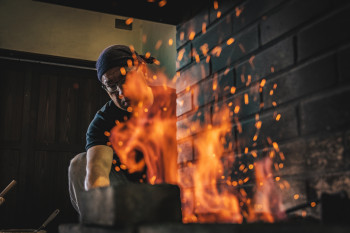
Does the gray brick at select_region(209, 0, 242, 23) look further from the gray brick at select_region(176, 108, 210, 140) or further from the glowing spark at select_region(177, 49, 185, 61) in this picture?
the gray brick at select_region(176, 108, 210, 140)

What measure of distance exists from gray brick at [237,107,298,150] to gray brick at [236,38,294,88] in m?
0.15

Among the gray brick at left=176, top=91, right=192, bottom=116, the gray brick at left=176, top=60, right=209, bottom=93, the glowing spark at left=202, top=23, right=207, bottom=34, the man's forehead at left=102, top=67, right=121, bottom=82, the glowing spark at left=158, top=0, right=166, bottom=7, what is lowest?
the gray brick at left=176, top=91, right=192, bottom=116

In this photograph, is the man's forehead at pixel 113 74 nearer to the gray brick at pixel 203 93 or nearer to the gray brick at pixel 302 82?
the gray brick at pixel 203 93

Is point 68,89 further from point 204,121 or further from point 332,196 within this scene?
point 332,196

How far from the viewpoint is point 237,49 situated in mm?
1560

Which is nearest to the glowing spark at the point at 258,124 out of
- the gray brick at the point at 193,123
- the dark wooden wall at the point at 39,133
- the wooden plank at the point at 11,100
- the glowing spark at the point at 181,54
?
the gray brick at the point at 193,123

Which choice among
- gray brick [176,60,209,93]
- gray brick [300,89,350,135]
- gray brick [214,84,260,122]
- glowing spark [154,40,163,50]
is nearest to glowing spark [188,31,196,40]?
gray brick [176,60,209,93]

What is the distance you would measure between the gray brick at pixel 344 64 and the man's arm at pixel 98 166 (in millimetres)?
1406

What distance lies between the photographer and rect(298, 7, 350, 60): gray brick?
106 centimetres

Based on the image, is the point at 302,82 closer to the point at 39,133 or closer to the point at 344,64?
the point at 344,64

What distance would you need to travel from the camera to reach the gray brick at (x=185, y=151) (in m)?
1.84

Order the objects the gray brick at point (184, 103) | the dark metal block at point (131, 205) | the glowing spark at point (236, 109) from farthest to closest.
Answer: the gray brick at point (184, 103)
the glowing spark at point (236, 109)
the dark metal block at point (131, 205)

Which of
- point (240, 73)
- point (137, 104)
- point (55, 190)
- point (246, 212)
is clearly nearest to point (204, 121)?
point (240, 73)

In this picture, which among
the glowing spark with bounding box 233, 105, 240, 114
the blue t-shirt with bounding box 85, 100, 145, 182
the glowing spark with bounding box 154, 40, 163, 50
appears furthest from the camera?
the glowing spark with bounding box 154, 40, 163, 50
